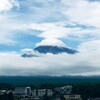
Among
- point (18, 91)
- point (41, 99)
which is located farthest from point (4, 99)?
point (18, 91)

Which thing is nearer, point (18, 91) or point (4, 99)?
point (4, 99)

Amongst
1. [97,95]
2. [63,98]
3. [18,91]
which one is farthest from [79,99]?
[18,91]

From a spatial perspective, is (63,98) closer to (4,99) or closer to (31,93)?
(4,99)

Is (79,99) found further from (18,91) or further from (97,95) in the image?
(18,91)

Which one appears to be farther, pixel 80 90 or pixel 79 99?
pixel 80 90

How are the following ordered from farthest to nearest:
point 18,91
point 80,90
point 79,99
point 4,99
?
point 18,91 → point 80,90 → point 79,99 → point 4,99

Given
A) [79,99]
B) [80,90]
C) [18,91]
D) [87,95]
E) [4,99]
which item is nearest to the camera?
[4,99]

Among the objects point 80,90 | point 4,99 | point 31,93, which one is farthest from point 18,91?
point 4,99

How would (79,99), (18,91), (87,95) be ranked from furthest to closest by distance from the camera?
(18,91) → (87,95) → (79,99)

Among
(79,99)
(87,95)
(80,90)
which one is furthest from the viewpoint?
(80,90)
